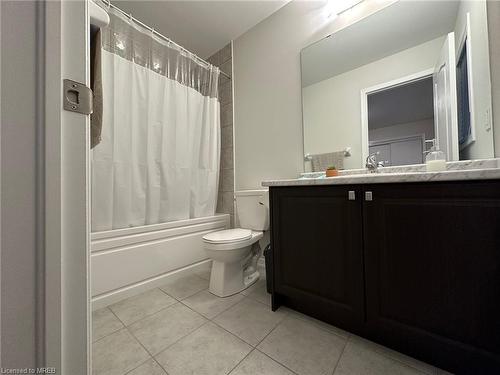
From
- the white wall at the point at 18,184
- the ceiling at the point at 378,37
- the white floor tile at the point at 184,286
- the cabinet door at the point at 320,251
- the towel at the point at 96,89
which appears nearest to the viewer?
the white wall at the point at 18,184

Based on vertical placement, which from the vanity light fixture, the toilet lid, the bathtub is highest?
the vanity light fixture

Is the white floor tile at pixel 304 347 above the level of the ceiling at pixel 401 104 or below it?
below

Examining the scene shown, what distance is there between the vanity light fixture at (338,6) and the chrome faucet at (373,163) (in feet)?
3.72

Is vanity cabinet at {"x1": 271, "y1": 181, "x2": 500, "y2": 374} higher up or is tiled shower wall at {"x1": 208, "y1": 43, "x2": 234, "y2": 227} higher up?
tiled shower wall at {"x1": 208, "y1": 43, "x2": 234, "y2": 227}

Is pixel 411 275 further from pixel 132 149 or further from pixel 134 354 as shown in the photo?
pixel 132 149

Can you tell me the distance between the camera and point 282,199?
3.86 feet

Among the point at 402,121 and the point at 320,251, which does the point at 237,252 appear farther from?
the point at 402,121

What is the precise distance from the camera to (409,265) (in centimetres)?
80

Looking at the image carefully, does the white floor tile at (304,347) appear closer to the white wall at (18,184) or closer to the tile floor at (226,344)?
the tile floor at (226,344)

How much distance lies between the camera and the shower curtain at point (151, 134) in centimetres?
142

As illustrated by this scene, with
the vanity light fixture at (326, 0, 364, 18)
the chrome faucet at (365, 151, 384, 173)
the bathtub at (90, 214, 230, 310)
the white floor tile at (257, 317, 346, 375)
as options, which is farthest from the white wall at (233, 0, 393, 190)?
the white floor tile at (257, 317, 346, 375)

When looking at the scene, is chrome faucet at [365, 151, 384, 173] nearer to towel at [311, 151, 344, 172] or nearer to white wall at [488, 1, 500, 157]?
towel at [311, 151, 344, 172]

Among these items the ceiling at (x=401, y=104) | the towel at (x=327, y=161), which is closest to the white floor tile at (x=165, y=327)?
the towel at (x=327, y=161)

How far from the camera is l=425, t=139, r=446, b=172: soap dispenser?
0.96 metres
